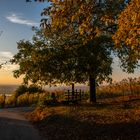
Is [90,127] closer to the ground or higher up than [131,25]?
closer to the ground

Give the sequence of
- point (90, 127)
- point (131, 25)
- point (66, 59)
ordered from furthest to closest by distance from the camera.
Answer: point (66, 59)
point (90, 127)
point (131, 25)

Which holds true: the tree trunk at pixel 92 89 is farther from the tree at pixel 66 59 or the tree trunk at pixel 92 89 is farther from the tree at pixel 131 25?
the tree at pixel 131 25

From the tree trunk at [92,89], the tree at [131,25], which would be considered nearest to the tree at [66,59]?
the tree trunk at [92,89]

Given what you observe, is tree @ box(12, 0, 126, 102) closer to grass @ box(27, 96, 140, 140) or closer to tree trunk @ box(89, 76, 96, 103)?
tree trunk @ box(89, 76, 96, 103)

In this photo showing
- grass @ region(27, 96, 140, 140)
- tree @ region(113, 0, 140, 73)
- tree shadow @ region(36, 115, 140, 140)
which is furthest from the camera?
grass @ region(27, 96, 140, 140)

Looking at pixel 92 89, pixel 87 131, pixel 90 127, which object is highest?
pixel 92 89

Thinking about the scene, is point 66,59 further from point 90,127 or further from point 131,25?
point 131,25

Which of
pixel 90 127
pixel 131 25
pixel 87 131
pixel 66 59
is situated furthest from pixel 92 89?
pixel 131 25

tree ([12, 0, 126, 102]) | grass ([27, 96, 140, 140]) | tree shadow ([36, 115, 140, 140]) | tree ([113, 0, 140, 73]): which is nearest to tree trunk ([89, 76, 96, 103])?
tree ([12, 0, 126, 102])

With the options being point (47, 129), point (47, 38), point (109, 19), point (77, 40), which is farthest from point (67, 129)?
point (47, 38)

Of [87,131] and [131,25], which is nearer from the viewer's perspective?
[131,25]

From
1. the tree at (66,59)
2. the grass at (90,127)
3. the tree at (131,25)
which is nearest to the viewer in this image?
the tree at (131,25)

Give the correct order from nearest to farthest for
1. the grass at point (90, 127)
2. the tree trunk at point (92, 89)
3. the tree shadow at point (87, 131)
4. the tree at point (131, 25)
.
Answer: the tree at point (131, 25) → the tree shadow at point (87, 131) → the grass at point (90, 127) → the tree trunk at point (92, 89)

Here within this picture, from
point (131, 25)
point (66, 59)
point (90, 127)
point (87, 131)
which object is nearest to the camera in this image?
point (131, 25)
